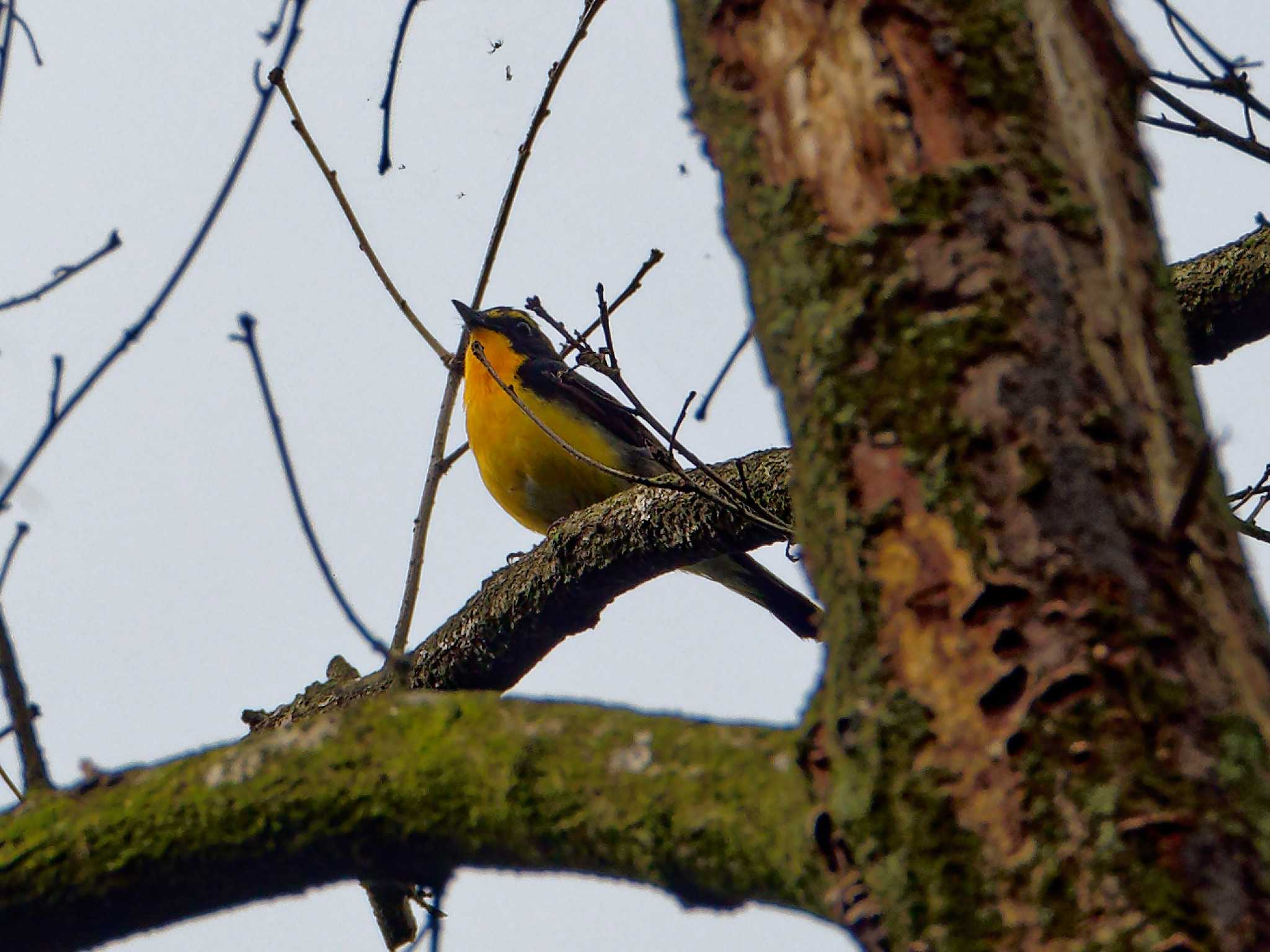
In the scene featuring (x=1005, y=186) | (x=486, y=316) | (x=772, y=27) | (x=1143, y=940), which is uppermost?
(x=486, y=316)

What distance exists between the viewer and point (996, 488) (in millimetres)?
1238

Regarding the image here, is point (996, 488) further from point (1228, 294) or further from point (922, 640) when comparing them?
point (1228, 294)

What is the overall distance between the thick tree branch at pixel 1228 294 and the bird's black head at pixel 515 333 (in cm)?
413

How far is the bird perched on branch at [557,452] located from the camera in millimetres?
6168

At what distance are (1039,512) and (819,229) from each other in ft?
1.28

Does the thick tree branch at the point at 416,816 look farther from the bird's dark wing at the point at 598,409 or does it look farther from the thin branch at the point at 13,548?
the bird's dark wing at the point at 598,409

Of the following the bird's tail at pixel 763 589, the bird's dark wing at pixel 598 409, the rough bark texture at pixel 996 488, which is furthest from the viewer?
the bird's dark wing at pixel 598 409

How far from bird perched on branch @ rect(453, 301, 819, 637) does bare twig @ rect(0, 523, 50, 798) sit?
423 centimetres

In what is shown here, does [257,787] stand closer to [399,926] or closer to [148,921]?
[148,921]

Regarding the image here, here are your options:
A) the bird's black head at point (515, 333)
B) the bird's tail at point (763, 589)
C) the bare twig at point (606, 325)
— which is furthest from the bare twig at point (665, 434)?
the bird's black head at point (515, 333)

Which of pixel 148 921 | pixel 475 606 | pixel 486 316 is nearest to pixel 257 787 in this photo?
pixel 148 921

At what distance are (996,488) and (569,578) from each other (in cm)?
297

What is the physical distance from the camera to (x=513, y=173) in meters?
3.59

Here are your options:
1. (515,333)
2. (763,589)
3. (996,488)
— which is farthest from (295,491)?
(515,333)
